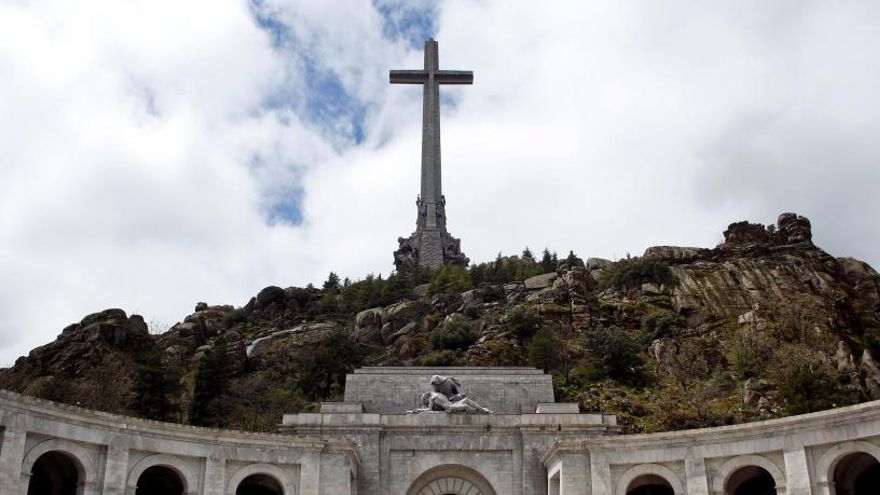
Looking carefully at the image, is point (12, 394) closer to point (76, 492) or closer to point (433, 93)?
point (76, 492)

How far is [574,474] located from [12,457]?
21032 mm

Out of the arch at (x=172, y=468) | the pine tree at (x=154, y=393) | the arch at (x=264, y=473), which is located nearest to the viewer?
the arch at (x=172, y=468)

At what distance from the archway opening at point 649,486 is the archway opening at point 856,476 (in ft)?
21.3

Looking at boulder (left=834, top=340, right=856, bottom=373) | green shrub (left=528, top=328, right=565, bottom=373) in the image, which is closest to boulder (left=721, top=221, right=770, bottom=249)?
boulder (left=834, top=340, right=856, bottom=373)

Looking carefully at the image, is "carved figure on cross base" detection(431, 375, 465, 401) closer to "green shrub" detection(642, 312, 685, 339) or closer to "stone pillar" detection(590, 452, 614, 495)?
"stone pillar" detection(590, 452, 614, 495)

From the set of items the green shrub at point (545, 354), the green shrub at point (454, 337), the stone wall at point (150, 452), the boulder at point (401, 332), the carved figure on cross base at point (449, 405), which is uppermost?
the boulder at point (401, 332)

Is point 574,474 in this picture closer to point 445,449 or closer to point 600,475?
point 600,475

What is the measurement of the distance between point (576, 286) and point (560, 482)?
4787 cm

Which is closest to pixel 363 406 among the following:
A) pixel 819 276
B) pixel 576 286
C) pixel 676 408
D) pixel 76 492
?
pixel 76 492

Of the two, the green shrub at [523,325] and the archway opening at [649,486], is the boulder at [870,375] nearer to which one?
the green shrub at [523,325]

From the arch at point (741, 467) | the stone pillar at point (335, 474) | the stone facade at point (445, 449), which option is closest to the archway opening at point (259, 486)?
the stone facade at point (445, 449)

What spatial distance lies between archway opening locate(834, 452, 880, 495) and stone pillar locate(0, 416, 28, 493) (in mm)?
29456

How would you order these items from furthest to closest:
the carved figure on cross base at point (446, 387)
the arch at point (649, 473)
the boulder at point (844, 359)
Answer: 1. the boulder at point (844, 359)
2. the carved figure on cross base at point (446, 387)
3. the arch at point (649, 473)

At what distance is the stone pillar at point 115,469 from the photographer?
33531 mm
